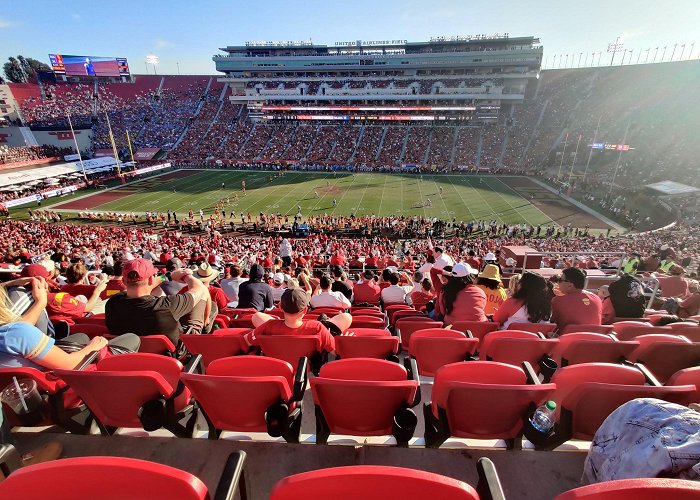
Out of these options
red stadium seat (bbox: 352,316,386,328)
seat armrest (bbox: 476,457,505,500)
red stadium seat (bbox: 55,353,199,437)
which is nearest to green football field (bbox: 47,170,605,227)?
red stadium seat (bbox: 352,316,386,328)

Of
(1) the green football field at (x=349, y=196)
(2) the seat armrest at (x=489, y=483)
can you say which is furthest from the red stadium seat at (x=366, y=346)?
(1) the green football field at (x=349, y=196)

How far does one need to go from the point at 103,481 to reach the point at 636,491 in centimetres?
197

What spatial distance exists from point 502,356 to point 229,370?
8.79ft

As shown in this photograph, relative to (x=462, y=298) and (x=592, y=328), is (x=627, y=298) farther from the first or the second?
(x=462, y=298)

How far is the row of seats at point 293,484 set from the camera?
50.1 inches

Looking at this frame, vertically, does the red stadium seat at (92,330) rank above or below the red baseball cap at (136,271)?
below

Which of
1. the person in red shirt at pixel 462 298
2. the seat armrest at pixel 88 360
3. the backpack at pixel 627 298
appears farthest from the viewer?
the backpack at pixel 627 298

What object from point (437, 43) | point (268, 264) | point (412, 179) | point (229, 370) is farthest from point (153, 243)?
point (437, 43)

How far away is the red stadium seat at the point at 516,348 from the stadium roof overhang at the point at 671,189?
42.5 metres

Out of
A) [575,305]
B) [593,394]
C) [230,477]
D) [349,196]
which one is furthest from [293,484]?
[349,196]

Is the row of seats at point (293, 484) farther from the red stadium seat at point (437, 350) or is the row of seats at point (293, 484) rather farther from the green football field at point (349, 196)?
the green football field at point (349, 196)

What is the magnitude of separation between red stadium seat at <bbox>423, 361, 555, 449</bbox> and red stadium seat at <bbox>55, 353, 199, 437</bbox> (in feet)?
6.33

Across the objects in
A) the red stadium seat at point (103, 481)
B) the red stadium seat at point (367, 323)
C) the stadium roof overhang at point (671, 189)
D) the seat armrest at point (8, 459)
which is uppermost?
the red stadium seat at point (103, 481)

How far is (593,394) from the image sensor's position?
7.98ft
